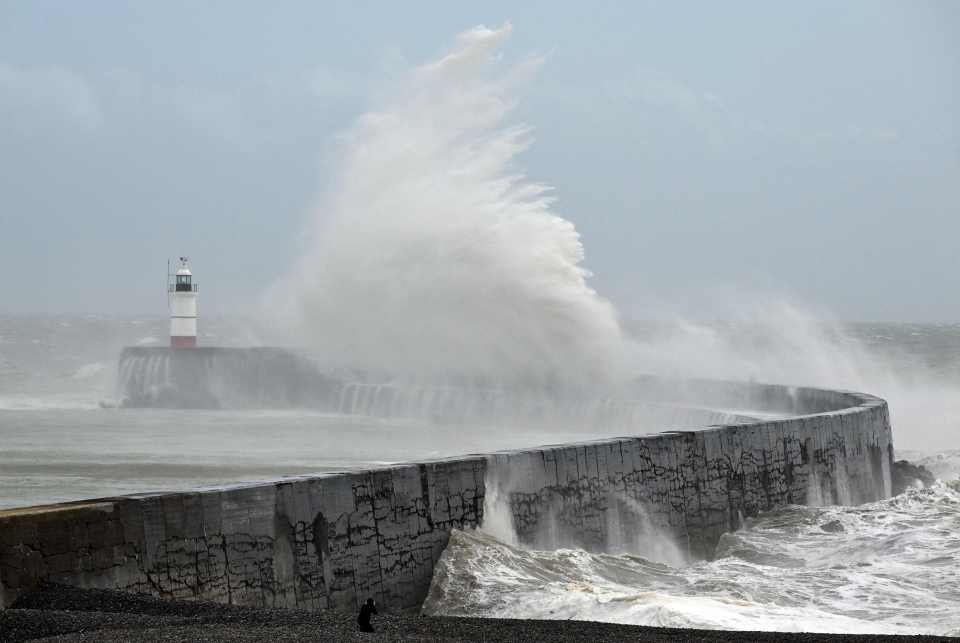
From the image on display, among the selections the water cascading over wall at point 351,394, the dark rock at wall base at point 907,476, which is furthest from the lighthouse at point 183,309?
the dark rock at wall base at point 907,476

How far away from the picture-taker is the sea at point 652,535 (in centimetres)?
669

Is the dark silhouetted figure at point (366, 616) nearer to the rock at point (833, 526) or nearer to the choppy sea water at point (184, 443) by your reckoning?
the choppy sea water at point (184, 443)

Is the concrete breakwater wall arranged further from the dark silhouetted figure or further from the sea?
the dark silhouetted figure

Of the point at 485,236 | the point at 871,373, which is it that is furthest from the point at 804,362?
the point at 485,236

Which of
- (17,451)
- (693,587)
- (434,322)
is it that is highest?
(434,322)

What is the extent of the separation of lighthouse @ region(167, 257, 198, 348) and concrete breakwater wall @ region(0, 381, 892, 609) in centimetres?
1943

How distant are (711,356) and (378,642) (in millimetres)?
21975

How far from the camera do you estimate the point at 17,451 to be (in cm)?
1518

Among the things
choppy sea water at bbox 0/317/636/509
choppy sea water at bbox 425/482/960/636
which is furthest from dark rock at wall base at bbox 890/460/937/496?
choppy sea water at bbox 0/317/636/509

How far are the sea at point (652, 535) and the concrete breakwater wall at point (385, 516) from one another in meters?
0.23

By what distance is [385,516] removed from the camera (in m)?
7.11

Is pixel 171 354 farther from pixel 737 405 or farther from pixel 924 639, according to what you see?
pixel 924 639

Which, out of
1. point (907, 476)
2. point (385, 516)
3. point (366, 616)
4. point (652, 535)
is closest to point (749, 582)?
point (652, 535)

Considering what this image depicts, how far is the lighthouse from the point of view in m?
28.1
